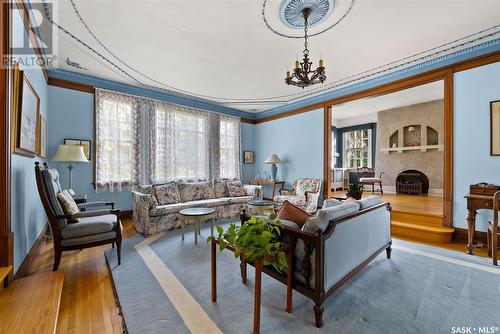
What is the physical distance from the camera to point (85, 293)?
2.02 m

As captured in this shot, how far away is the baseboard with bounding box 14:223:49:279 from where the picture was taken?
2.05 metres

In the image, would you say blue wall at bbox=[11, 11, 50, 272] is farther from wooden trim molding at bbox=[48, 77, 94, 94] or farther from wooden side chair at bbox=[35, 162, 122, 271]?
wooden trim molding at bbox=[48, 77, 94, 94]

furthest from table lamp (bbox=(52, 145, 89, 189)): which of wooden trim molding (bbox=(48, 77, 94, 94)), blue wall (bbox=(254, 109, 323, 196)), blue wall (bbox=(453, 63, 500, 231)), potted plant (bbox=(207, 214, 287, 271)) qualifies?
blue wall (bbox=(453, 63, 500, 231))

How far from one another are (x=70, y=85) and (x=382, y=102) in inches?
318

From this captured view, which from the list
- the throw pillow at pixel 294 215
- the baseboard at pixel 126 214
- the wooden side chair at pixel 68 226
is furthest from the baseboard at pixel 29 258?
the throw pillow at pixel 294 215

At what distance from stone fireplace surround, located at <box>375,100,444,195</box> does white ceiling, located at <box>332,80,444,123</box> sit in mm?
455

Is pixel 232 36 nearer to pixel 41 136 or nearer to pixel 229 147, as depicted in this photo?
pixel 41 136

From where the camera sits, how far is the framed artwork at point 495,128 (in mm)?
3055

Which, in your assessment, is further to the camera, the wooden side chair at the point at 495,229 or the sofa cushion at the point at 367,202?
the wooden side chair at the point at 495,229

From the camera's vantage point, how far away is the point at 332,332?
153 centimetres

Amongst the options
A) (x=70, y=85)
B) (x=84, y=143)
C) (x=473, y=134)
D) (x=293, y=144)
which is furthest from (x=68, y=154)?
(x=473, y=134)

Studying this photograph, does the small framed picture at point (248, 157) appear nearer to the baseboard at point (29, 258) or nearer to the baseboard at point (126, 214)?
the baseboard at point (126, 214)

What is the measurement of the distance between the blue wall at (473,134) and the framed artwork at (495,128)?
4 centimetres

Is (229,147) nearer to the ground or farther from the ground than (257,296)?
farther from the ground
